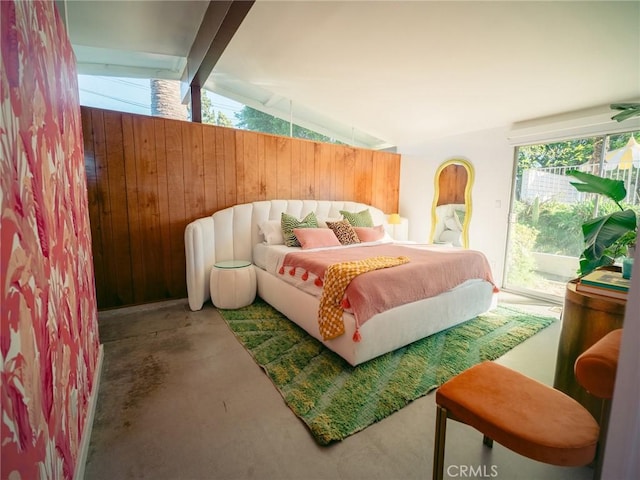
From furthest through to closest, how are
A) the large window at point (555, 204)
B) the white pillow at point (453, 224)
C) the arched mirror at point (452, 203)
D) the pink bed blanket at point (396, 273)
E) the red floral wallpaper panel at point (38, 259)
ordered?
1. the white pillow at point (453, 224)
2. the arched mirror at point (452, 203)
3. the large window at point (555, 204)
4. the pink bed blanket at point (396, 273)
5. the red floral wallpaper panel at point (38, 259)

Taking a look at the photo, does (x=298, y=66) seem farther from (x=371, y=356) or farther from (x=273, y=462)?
(x=273, y=462)

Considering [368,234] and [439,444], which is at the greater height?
[368,234]

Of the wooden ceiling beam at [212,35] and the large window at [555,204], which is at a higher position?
the wooden ceiling beam at [212,35]

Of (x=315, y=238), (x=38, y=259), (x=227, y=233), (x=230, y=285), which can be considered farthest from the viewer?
(x=227, y=233)

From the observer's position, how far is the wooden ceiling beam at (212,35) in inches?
88.1

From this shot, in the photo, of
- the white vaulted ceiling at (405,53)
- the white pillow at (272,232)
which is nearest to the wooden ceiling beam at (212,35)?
the white vaulted ceiling at (405,53)

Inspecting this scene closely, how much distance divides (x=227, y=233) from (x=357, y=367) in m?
2.20

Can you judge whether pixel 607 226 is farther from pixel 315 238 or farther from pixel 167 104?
pixel 167 104

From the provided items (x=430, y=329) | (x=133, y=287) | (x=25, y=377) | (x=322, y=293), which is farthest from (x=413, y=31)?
(x=133, y=287)

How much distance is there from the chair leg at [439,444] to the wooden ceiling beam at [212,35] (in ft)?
8.80

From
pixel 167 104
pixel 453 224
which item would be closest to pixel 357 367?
pixel 453 224

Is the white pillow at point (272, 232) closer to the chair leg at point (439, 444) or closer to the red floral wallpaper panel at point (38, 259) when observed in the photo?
the red floral wallpaper panel at point (38, 259)

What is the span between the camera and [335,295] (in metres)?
2.10

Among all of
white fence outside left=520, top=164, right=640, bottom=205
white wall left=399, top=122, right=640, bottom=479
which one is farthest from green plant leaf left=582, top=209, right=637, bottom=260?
white fence outside left=520, top=164, right=640, bottom=205
